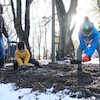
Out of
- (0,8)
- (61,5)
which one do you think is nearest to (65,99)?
(0,8)

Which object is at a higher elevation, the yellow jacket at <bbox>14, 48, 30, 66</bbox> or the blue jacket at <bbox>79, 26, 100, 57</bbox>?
the blue jacket at <bbox>79, 26, 100, 57</bbox>

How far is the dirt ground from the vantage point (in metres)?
6.39

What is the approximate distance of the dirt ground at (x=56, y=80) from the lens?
252 inches

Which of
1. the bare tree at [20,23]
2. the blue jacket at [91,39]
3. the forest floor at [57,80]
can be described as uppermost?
the bare tree at [20,23]

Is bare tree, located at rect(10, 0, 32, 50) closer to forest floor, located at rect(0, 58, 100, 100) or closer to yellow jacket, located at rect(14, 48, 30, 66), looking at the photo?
yellow jacket, located at rect(14, 48, 30, 66)

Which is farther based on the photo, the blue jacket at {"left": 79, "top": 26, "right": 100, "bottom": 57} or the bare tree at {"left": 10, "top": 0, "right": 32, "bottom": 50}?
the bare tree at {"left": 10, "top": 0, "right": 32, "bottom": 50}

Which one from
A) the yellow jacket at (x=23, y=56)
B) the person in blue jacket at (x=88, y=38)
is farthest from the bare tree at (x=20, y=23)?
the person in blue jacket at (x=88, y=38)

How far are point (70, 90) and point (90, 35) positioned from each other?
3.10m

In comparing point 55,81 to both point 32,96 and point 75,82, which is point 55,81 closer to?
point 75,82

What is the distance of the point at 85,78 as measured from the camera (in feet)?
24.6

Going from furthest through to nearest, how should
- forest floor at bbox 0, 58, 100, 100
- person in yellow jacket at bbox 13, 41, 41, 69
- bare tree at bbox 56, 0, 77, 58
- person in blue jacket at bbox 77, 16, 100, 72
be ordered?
bare tree at bbox 56, 0, 77, 58, person in yellow jacket at bbox 13, 41, 41, 69, person in blue jacket at bbox 77, 16, 100, 72, forest floor at bbox 0, 58, 100, 100

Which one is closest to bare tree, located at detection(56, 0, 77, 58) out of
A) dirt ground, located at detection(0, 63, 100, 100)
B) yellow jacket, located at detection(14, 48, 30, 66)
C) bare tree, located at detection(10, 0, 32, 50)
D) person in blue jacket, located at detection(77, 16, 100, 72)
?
bare tree, located at detection(10, 0, 32, 50)

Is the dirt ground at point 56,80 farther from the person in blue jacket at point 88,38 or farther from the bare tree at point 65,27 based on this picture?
the bare tree at point 65,27

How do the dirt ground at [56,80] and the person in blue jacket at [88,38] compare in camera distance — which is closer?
the dirt ground at [56,80]
